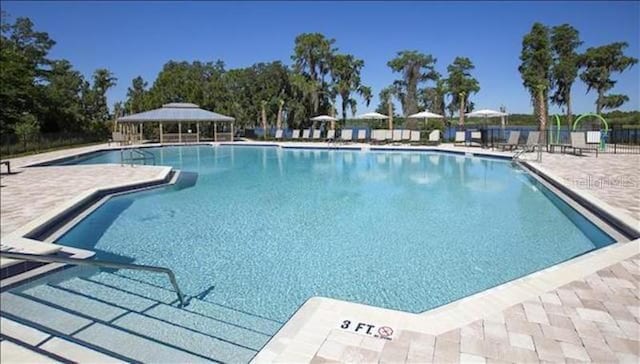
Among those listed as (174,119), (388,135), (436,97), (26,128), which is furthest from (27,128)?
(436,97)

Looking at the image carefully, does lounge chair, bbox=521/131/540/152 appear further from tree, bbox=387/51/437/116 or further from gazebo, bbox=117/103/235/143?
tree, bbox=387/51/437/116

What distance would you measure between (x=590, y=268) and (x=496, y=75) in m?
30.5

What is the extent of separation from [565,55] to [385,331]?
3212 cm

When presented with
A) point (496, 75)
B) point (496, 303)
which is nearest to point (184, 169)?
point (496, 303)

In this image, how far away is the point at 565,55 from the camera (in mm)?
28500

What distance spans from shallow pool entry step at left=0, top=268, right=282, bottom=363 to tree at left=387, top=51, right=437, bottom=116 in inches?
1179

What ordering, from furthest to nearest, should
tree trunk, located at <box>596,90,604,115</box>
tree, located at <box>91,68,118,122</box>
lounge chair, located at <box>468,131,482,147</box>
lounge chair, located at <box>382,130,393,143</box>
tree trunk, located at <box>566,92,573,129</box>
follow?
tree trunk, located at <box>566,92,573,129</box>
tree trunk, located at <box>596,90,604,115</box>
lounge chair, located at <box>382,130,393,143</box>
lounge chair, located at <box>468,131,482,147</box>
tree, located at <box>91,68,118,122</box>

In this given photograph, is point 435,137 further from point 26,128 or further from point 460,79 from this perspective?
point 26,128

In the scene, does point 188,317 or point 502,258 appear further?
point 502,258

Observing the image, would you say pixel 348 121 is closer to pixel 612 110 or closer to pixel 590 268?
pixel 612 110

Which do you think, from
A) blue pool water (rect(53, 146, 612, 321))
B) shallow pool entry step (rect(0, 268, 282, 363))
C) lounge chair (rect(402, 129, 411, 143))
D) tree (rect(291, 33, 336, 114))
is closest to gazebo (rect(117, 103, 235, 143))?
tree (rect(291, 33, 336, 114))

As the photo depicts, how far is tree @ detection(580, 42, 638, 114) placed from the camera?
2709 centimetres

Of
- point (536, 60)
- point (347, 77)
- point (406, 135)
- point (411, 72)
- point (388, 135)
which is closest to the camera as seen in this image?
point (406, 135)

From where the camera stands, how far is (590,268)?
12.6 ft
